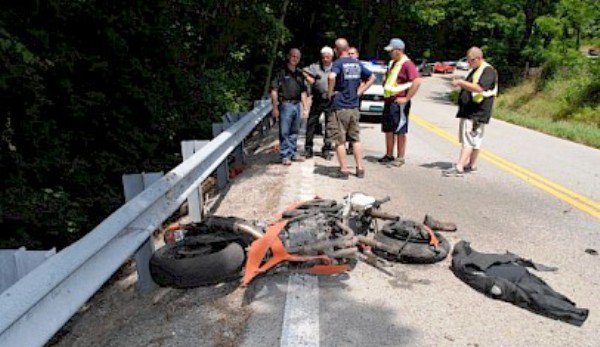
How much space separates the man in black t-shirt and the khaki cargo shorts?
845 millimetres

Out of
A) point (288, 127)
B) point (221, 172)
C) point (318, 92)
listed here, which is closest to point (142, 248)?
point (221, 172)

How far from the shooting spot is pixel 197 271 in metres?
3.52

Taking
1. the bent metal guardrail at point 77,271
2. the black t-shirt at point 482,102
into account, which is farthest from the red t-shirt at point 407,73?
the bent metal guardrail at point 77,271

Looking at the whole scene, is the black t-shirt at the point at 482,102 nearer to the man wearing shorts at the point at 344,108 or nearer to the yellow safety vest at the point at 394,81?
the yellow safety vest at the point at 394,81

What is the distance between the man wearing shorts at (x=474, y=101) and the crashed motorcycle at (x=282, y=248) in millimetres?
4000

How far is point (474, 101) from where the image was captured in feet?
26.6

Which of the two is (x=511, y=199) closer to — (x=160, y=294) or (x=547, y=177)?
(x=547, y=177)

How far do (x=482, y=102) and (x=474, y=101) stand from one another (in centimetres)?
12

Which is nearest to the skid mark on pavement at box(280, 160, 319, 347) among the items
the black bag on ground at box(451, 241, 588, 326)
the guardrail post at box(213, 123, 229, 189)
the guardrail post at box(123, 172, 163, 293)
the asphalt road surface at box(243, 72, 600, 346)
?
the asphalt road surface at box(243, 72, 600, 346)

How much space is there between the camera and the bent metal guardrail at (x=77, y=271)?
197cm

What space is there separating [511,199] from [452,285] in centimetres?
334

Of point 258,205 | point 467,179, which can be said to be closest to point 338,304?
point 258,205

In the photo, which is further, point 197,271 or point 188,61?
point 188,61

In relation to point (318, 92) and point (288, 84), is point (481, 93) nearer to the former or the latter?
point (318, 92)
